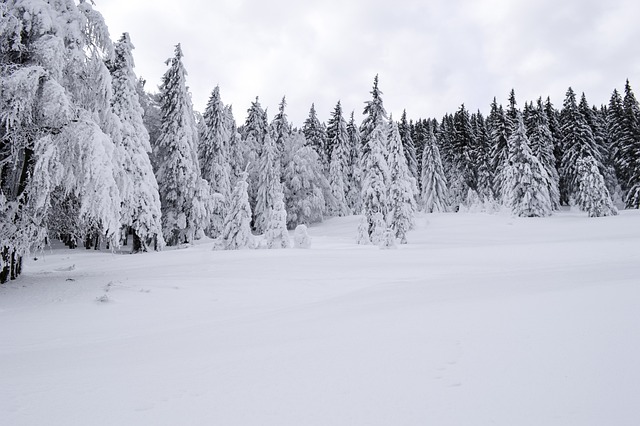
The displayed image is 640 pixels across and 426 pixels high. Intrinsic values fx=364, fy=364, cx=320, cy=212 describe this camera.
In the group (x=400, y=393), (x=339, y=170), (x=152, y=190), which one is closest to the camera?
(x=400, y=393)

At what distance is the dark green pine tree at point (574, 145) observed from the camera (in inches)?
1551

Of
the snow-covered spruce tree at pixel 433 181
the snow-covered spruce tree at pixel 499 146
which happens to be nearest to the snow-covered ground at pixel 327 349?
the snow-covered spruce tree at pixel 499 146

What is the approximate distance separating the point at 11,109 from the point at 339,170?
1794 inches

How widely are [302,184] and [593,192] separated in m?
29.8

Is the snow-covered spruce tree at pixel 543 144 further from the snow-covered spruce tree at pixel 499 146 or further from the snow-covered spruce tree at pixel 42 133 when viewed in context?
the snow-covered spruce tree at pixel 42 133

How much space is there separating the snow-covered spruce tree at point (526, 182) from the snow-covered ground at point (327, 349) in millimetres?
29878

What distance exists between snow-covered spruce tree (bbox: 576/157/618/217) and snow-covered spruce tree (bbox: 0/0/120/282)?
1651 inches

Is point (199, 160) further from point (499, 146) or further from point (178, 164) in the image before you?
point (499, 146)

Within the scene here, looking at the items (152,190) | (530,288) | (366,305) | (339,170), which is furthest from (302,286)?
(339,170)

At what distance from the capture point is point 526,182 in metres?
37.6

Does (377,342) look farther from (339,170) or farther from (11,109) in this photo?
(339,170)

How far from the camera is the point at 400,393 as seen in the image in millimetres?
3686

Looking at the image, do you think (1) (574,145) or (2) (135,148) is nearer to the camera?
(2) (135,148)

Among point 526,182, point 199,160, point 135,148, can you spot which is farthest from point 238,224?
point 526,182
